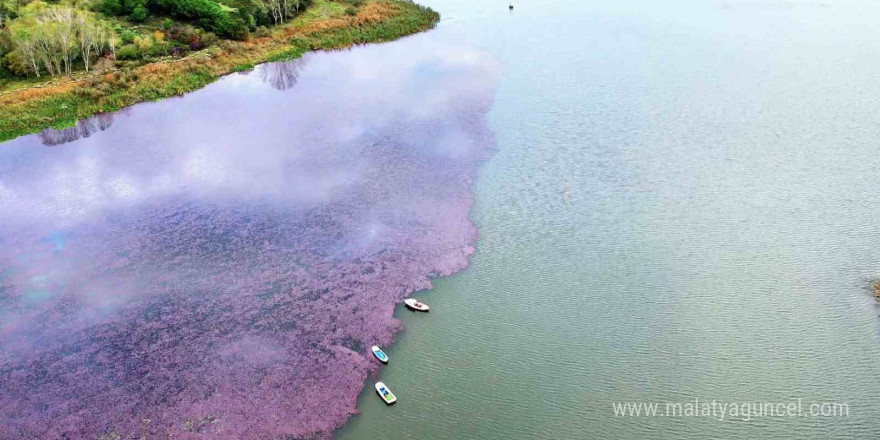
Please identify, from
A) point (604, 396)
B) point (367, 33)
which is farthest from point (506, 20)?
point (604, 396)

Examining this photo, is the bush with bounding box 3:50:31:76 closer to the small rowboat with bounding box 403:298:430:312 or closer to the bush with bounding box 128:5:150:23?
the bush with bounding box 128:5:150:23

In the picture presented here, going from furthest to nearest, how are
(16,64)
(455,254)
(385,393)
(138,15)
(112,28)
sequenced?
A: (138,15)
(112,28)
(16,64)
(455,254)
(385,393)

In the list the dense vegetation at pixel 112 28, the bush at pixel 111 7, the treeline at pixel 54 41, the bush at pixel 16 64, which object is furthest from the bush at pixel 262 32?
the bush at pixel 16 64

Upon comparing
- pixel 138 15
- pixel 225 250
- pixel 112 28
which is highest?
pixel 138 15

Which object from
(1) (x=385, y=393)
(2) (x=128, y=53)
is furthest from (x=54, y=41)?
(1) (x=385, y=393)

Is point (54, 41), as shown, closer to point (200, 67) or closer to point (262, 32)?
point (200, 67)

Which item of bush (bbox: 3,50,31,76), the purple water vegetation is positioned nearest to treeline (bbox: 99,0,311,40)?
the purple water vegetation
